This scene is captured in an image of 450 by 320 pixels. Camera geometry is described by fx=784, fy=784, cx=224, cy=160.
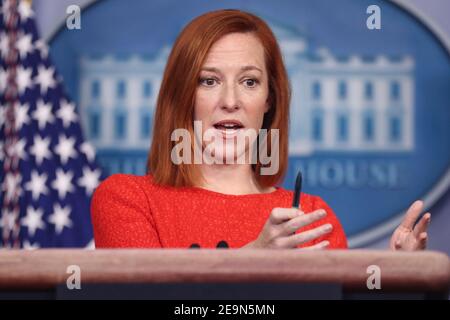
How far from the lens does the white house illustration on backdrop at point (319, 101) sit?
2.42 m

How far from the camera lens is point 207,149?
4.99 ft

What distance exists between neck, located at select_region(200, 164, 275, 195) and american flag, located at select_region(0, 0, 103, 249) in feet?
3.34

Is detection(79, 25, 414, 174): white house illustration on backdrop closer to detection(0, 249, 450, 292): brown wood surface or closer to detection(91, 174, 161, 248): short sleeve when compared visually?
detection(91, 174, 161, 248): short sleeve

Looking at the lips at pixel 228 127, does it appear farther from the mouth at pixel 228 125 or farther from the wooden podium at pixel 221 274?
the wooden podium at pixel 221 274

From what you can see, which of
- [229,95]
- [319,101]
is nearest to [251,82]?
[229,95]

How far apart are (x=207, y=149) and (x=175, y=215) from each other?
5.7 inches

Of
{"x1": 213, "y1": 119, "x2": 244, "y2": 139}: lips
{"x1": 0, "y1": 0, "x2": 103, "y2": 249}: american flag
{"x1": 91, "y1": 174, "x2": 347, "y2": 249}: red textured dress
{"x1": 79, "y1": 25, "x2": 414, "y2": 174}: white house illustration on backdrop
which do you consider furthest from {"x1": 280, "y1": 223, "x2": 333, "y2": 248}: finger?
{"x1": 0, "y1": 0, "x2": 103, "y2": 249}: american flag

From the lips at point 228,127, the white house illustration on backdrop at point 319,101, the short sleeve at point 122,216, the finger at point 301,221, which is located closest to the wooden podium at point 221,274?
the finger at point 301,221

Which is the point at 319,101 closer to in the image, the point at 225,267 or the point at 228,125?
the point at 228,125

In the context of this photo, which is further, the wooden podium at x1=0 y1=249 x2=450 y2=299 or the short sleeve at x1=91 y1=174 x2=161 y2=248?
the short sleeve at x1=91 y1=174 x2=161 y2=248

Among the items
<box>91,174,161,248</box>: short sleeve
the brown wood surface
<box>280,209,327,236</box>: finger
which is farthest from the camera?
<box>91,174,161,248</box>: short sleeve

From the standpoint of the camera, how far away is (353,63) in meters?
2.44

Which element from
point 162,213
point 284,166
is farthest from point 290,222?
point 284,166

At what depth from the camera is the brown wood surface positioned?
0.76m
